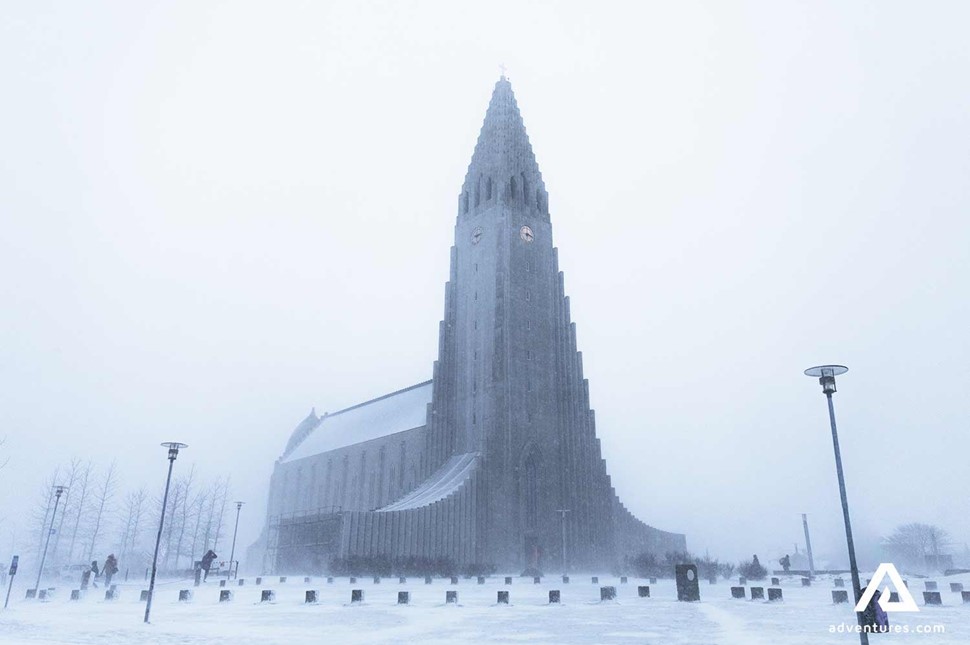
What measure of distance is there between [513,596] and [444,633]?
1458 cm

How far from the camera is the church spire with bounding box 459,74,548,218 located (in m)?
67.5

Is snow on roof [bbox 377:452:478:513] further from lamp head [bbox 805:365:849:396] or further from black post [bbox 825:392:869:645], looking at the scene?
black post [bbox 825:392:869:645]

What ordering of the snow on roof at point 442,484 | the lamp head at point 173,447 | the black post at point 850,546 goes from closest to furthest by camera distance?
the black post at point 850,546 → the lamp head at point 173,447 → the snow on roof at point 442,484

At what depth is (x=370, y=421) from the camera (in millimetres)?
81375

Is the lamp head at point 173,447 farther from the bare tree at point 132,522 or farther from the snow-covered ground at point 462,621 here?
the bare tree at point 132,522

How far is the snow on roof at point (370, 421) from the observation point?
240 ft

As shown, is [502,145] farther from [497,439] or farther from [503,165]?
[497,439]

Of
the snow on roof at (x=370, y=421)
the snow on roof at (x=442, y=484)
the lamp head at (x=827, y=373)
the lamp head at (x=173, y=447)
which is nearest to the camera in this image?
the lamp head at (x=827, y=373)

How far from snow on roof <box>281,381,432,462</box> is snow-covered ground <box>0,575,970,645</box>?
42209 millimetres

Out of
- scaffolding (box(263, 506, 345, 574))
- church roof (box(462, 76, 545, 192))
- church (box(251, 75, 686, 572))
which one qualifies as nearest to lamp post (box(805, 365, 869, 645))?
church (box(251, 75, 686, 572))

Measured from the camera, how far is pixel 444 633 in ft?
51.5

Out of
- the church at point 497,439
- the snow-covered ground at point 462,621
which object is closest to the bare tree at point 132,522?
the church at point 497,439

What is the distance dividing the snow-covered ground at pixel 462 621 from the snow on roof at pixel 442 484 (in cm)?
2435

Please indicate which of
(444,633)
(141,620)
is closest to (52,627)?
(141,620)
